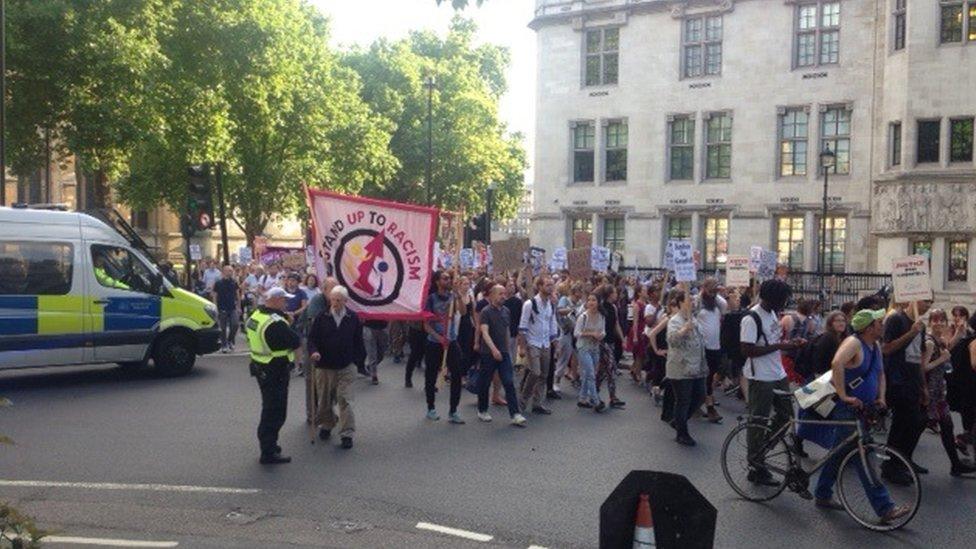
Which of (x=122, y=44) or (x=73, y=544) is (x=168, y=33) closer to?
(x=122, y=44)

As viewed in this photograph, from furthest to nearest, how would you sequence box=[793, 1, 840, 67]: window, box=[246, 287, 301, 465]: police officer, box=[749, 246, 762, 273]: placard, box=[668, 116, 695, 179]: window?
box=[668, 116, 695, 179]: window < box=[793, 1, 840, 67]: window < box=[749, 246, 762, 273]: placard < box=[246, 287, 301, 465]: police officer

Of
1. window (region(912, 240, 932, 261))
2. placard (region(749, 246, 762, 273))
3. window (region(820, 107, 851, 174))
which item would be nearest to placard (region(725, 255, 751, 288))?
placard (region(749, 246, 762, 273))

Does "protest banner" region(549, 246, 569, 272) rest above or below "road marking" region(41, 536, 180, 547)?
above

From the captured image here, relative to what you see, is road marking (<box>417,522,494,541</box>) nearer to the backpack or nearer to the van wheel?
the backpack

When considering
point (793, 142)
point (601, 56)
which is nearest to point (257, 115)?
point (601, 56)

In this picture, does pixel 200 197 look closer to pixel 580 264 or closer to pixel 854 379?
pixel 580 264

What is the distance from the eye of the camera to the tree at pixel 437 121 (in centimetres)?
5347

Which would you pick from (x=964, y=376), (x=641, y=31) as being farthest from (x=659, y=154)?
(x=964, y=376)

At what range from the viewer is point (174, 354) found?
50.8 feet

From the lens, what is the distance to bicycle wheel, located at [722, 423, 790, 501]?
8281mm

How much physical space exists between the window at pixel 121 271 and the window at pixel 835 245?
22764 mm

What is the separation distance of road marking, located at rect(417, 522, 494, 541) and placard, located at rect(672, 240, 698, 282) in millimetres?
7897

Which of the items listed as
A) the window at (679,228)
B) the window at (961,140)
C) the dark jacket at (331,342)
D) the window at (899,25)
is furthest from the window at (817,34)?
the dark jacket at (331,342)

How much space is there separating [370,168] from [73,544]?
37.8 metres
